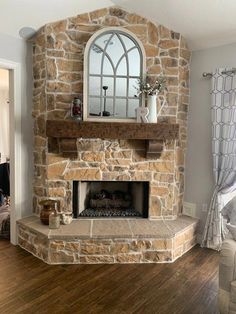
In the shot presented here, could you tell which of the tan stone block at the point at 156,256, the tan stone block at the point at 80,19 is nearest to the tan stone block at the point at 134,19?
the tan stone block at the point at 80,19

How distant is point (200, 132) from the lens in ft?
10.8

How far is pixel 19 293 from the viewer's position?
7.14ft

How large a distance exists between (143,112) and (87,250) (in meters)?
1.68

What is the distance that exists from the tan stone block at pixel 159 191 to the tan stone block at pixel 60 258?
4.04 ft

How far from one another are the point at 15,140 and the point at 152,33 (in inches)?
83.7

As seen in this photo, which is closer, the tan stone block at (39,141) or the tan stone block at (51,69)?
the tan stone block at (51,69)

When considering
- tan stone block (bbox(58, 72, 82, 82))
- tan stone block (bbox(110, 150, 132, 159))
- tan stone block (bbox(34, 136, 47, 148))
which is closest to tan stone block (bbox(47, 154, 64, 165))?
tan stone block (bbox(34, 136, 47, 148))

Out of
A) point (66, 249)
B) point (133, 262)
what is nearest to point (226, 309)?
point (133, 262)

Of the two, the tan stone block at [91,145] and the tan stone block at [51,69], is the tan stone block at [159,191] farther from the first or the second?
the tan stone block at [51,69]

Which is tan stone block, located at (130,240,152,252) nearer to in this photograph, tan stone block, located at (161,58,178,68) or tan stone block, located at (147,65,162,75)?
tan stone block, located at (147,65,162,75)

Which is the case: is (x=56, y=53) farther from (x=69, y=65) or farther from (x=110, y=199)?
(x=110, y=199)

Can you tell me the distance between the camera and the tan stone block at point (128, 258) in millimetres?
2736

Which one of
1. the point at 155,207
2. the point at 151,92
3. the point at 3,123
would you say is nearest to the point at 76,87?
the point at 151,92

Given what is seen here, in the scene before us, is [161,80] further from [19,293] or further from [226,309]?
[19,293]
